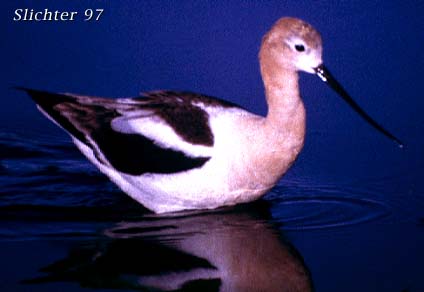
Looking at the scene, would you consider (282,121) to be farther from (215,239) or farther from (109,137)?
(109,137)

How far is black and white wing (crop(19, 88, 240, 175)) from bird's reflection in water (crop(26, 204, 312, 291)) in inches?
17.1

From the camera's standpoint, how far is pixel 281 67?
499 centimetres

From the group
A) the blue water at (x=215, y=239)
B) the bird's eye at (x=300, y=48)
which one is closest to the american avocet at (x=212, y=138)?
the bird's eye at (x=300, y=48)

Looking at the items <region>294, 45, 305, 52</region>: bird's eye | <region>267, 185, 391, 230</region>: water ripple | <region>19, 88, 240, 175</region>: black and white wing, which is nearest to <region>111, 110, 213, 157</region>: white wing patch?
<region>19, 88, 240, 175</region>: black and white wing

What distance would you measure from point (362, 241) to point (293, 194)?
0.96 metres

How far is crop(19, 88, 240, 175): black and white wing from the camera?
4.82 m

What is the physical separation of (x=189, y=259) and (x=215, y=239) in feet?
1.06

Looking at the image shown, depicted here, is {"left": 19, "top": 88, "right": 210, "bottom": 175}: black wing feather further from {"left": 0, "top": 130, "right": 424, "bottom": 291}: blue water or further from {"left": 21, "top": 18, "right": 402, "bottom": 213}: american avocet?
{"left": 0, "top": 130, "right": 424, "bottom": 291}: blue water

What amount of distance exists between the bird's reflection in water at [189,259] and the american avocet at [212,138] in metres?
0.24

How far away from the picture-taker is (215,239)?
14.1 feet

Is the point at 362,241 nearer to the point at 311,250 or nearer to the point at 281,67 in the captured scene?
the point at 311,250

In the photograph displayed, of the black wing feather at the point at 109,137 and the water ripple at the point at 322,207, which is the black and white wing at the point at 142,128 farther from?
the water ripple at the point at 322,207

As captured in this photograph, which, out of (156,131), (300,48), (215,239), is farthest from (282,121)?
(215,239)

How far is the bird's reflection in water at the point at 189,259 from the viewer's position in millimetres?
3713
